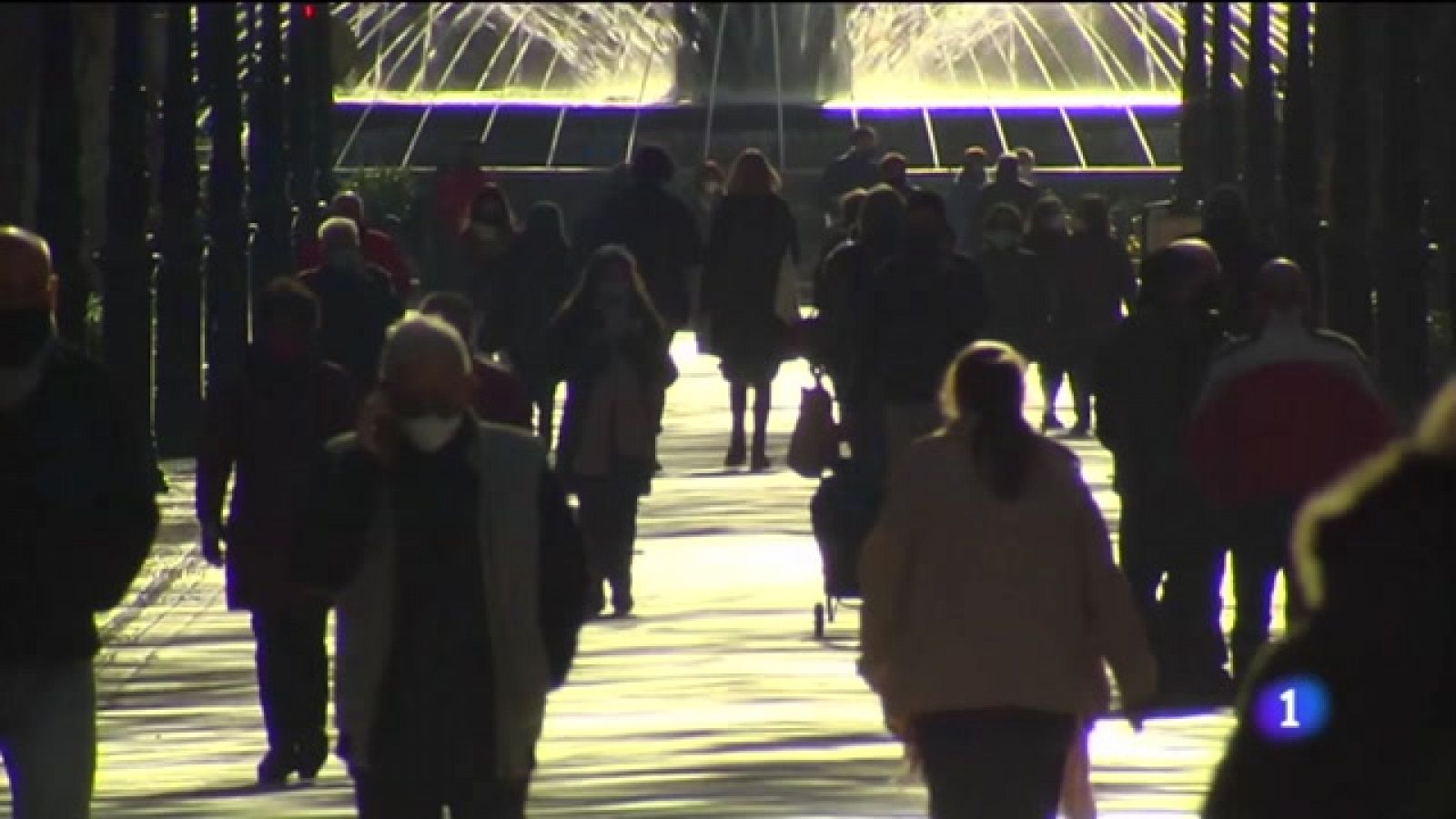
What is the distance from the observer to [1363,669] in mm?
5414

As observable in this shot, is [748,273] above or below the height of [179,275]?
above

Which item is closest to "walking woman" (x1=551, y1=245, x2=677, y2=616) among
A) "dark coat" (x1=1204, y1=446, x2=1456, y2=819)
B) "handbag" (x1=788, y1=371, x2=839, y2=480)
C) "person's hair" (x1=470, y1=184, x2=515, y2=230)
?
"handbag" (x1=788, y1=371, x2=839, y2=480)

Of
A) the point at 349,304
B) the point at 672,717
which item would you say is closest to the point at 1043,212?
the point at 349,304

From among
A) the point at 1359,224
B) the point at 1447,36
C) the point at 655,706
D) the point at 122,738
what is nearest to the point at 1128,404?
the point at 655,706

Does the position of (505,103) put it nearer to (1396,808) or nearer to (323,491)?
(323,491)

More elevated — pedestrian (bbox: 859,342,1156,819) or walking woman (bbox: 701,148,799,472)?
pedestrian (bbox: 859,342,1156,819)

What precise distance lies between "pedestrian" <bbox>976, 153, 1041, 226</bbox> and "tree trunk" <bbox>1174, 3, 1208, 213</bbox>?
1123 cm

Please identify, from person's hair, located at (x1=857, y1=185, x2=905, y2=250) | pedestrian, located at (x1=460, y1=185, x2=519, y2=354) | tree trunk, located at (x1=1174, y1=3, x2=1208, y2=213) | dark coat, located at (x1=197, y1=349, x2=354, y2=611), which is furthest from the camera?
tree trunk, located at (x1=1174, y1=3, x2=1208, y2=213)

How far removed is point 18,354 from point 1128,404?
6.99 meters

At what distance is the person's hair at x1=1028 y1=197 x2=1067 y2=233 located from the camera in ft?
99.5

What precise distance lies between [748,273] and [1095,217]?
3518mm

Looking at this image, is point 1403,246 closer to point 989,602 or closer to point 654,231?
point 654,231

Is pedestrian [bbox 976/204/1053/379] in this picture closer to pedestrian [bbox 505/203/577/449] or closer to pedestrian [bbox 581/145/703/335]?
pedestrian [bbox 581/145/703/335]

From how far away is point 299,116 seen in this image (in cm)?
4369
